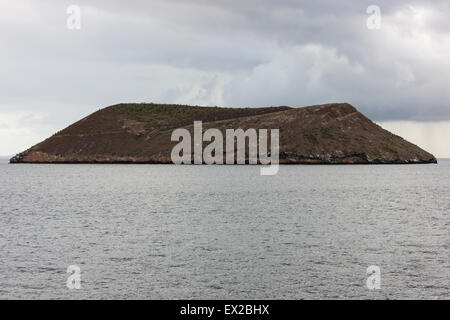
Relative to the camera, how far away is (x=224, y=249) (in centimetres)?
3709

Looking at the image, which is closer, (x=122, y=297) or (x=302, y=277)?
(x=122, y=297)

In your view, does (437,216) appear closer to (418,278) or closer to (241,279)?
(418,278)

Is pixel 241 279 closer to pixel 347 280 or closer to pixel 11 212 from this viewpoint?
pixel 347 280

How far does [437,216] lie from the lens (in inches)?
2244

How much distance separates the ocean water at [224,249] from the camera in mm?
27219

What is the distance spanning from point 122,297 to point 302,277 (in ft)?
31.4

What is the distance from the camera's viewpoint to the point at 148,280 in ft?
93.7

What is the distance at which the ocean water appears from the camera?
27219 mm

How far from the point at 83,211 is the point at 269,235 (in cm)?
2636

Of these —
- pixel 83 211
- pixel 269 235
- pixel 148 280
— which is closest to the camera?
pixel 148 280

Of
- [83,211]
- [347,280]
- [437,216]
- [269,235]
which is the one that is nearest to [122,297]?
[347,280]
